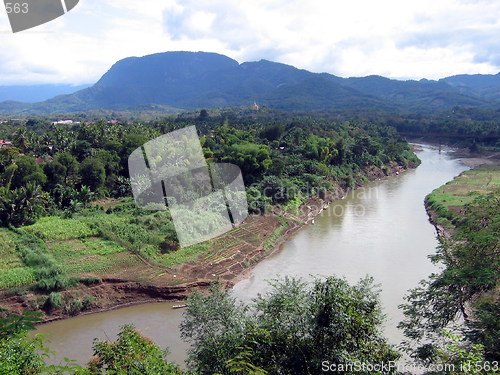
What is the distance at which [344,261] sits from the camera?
19281mm

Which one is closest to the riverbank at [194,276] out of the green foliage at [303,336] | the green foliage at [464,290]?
the green foliage at [303,336]

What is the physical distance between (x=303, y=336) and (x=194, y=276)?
429 inches

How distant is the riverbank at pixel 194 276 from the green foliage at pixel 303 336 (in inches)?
346

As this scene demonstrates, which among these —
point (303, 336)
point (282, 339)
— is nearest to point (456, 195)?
point (303, 336)

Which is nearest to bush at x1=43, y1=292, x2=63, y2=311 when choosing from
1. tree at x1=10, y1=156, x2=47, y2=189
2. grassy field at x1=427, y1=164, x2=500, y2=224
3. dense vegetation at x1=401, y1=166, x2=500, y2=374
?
tree at x1=10, y1=156, x2=47, y2=189

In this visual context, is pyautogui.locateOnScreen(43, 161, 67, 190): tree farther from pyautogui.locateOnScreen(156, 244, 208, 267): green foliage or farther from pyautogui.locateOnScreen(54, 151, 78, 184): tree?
pyautogui.locateOnScreen(156, 244, 208, 267): green foliage

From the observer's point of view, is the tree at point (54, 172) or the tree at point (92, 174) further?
the tree at point (92, 174)

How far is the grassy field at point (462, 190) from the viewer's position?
2641cm

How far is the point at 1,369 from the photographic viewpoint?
513 cm

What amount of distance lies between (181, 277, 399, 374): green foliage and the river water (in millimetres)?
3471

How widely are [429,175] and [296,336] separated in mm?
40690

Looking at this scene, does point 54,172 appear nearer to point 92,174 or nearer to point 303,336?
point 92,174

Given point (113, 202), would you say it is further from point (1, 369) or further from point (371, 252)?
point (1, 369)

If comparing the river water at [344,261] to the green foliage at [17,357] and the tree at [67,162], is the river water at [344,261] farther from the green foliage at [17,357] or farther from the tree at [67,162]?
the tree at [67,162]
